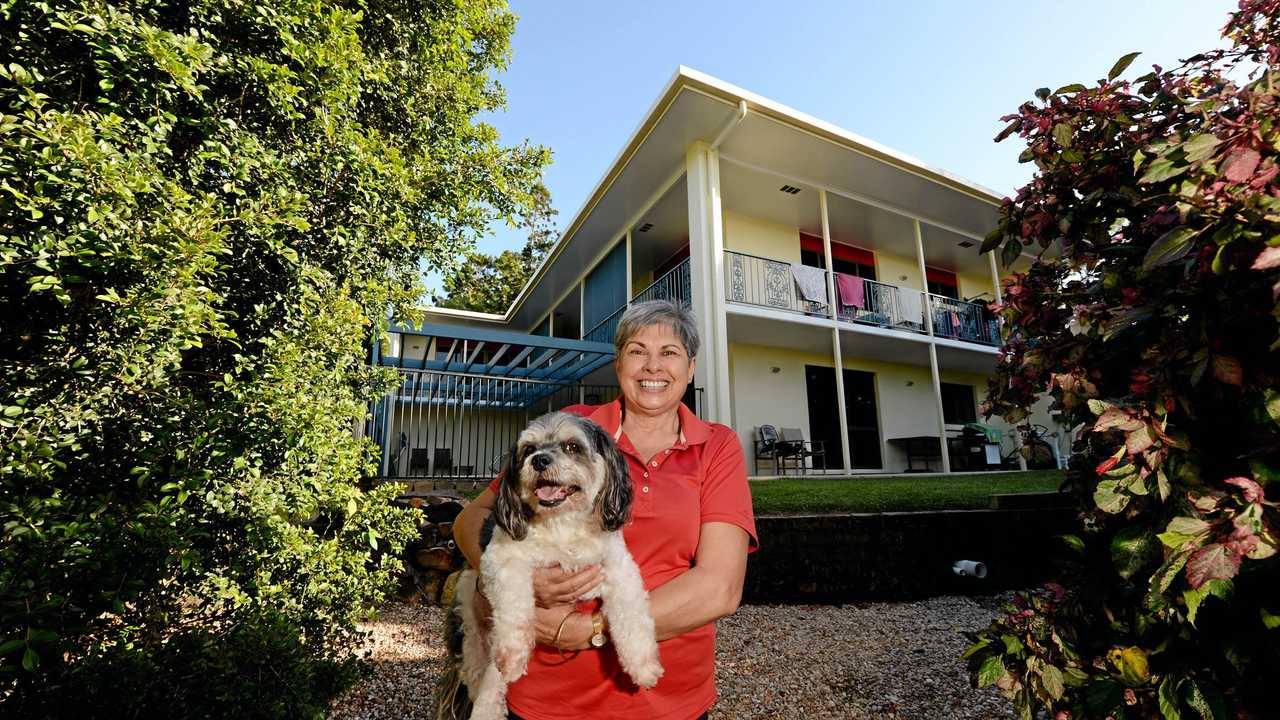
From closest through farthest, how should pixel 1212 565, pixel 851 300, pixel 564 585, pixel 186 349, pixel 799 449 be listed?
pixel 1212 565 → pixel 564 585 → pixel 186 349 → pixel 799 449 → pixel 851 300

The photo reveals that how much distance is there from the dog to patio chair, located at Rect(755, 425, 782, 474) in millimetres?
9638

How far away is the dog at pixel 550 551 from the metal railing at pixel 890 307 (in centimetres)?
1133

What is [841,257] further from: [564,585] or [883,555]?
[564,585]

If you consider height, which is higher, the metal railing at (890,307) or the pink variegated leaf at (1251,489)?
the metal railing at (890,307)

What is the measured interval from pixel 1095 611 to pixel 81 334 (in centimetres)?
407

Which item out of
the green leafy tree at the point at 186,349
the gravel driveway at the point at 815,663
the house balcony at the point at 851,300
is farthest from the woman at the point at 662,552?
the house balcony at the point at 851,300

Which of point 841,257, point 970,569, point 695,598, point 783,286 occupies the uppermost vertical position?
point 841,257

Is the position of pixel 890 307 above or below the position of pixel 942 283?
below

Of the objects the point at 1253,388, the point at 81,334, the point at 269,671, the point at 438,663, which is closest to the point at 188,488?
the point at 81,334

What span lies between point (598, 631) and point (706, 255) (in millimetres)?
8571

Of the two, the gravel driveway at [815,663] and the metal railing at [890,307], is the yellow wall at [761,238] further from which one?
the gravel driveway at [815,663]

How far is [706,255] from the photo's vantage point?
31.8ft

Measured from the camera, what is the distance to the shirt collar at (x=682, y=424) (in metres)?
1.95

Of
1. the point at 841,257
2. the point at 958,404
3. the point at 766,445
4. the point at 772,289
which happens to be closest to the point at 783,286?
the point at 772,289
